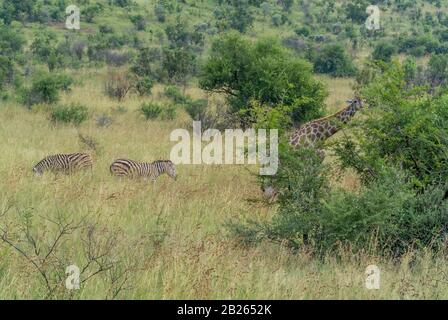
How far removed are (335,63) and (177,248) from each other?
27.4 metres

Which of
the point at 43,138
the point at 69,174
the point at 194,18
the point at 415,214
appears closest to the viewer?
the point at 415,214

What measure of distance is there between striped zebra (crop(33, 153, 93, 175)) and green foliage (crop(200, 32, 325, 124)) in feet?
17.6

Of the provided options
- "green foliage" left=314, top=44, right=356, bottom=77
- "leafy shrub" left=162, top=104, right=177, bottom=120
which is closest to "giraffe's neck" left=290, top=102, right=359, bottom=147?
"leafy shrub" left=162, top=104, right=177, bottom=120

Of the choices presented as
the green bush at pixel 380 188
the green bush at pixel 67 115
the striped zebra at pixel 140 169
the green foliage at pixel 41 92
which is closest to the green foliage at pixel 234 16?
the green foliage at pixel 41 92

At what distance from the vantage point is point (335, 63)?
32.0m

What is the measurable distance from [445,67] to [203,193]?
2261 cm

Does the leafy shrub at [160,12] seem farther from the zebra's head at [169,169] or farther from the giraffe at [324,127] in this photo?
the zebra's head at [169,169]

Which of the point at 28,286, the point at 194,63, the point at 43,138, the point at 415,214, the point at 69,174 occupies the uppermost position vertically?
the point at 28,286

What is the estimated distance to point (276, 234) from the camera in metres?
6.65

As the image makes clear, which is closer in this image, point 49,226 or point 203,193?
point 49,226

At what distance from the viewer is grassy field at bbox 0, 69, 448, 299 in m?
4.84

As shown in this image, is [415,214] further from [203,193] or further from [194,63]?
Result: [194,63]

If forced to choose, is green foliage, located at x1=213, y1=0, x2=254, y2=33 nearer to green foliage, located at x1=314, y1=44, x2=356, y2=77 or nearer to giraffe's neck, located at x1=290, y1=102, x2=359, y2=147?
green foliage, located at x1=314, y1=44, x2=356, y2=77
